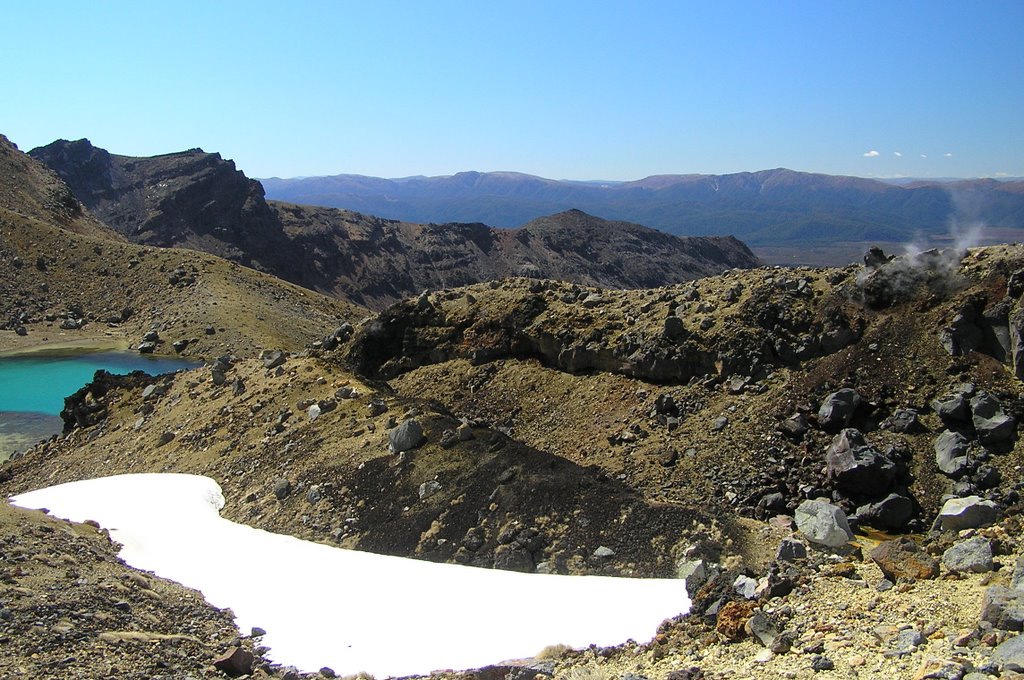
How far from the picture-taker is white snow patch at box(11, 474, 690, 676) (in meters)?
12.7

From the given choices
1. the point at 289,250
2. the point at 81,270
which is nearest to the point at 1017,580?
the point at 81,270

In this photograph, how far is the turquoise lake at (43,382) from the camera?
37031mm

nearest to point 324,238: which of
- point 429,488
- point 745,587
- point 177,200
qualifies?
point 177,200

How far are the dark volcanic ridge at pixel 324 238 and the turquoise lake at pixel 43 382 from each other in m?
67.5

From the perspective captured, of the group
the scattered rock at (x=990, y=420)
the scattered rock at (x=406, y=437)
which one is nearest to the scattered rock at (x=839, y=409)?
the scattered rock at (x=990, y=420)

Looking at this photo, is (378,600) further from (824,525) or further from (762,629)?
(824,525)

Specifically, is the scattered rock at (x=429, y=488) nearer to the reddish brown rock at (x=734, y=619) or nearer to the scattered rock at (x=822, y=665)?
the reddish brown rock at (x=734, y=619)

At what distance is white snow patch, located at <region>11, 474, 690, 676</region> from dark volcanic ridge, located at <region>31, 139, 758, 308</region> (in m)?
108

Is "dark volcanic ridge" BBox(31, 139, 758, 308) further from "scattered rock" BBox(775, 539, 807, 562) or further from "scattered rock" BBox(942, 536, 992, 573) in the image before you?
"scattered rock" BBox(942, 536, 992, 573)

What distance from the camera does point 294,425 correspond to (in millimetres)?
Result: 23547

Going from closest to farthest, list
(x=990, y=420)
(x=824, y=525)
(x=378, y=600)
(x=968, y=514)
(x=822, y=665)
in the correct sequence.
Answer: (x=822, y=665), (x=968, y=514), (x=378, y=600), (x=824, y=525), (x=990, y=420)

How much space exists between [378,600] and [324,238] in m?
129

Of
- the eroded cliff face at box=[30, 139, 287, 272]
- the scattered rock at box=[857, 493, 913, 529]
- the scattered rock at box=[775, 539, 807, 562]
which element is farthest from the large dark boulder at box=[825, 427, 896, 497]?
the eroded cliff face at box=[30, 139, 287, 272]

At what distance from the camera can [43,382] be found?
48.5 m
